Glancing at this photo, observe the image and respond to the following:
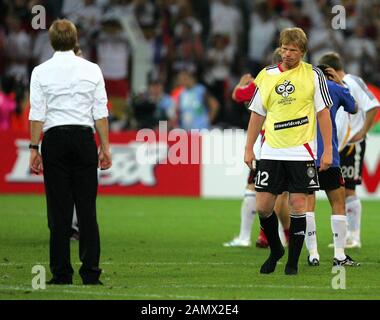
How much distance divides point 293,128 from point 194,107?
44.5ft

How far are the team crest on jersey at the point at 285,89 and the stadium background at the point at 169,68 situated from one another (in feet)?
25.1

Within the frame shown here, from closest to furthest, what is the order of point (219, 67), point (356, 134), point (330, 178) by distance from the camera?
1. point (330, 178)
2. point (356, 134)
3. point (219, 67)

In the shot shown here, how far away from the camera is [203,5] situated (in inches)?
1027

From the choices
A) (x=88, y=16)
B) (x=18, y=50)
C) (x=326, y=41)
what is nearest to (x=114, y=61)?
(x=88, y=16)

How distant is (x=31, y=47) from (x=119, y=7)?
A: 2223 mm

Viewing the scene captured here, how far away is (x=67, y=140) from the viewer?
9586 millimetres

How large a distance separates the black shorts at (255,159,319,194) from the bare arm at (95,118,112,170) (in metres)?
1.72

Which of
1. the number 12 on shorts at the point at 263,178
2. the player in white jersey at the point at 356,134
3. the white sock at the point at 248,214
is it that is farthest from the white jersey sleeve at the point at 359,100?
the number 12 on shorts at the point at 263,178

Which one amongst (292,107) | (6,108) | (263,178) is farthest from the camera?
(6,108)

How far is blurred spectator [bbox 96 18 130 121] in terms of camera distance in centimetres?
2467

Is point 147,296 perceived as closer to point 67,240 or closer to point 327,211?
point 67,240

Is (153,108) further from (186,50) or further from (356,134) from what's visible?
(356,134)

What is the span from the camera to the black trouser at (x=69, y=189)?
31.5ft

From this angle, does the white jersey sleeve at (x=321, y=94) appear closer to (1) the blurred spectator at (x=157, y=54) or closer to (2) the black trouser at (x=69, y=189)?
(2) the black trouser at (x=69, y=189)
